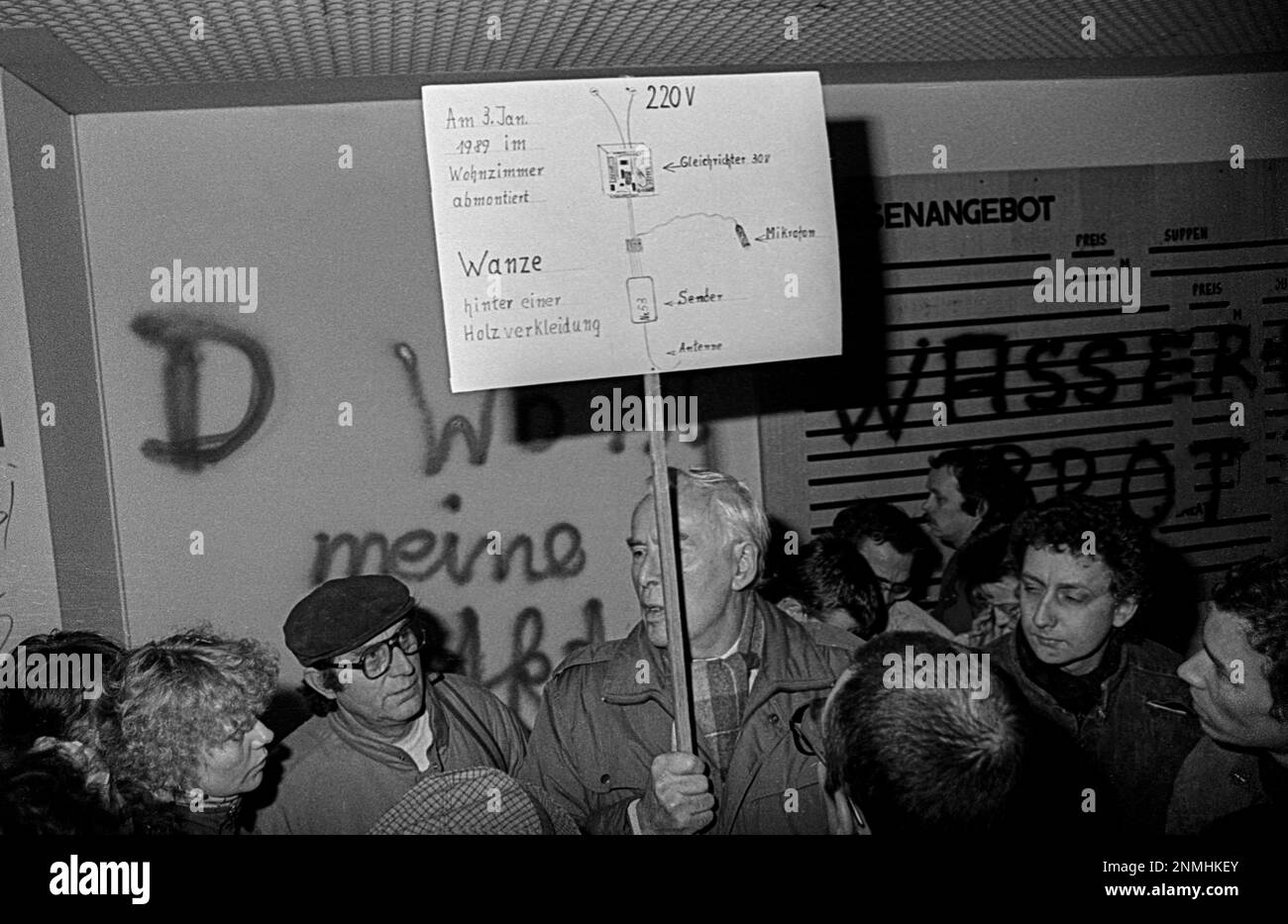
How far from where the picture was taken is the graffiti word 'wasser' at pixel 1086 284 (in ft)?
11.0

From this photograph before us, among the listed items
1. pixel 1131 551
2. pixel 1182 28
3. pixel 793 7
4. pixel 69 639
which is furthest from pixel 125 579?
pixel 1182 28

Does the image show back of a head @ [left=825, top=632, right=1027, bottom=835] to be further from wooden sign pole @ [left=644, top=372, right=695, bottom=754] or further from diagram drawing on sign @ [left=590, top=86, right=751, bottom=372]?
diagram drawing on sign @ [left=590, top=86, right=751, bottom=372]

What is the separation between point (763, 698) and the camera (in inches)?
84.7

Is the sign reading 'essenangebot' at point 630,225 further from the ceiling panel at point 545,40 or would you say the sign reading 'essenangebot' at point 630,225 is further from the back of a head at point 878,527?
the back of a head at point 878,527

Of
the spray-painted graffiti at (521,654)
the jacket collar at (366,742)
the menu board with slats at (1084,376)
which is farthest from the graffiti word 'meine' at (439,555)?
the jacket collar at (366,742)

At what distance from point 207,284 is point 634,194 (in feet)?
4.75

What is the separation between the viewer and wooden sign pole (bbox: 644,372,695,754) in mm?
1981

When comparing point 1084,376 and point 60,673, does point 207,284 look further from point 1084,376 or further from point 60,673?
point 1084,376
